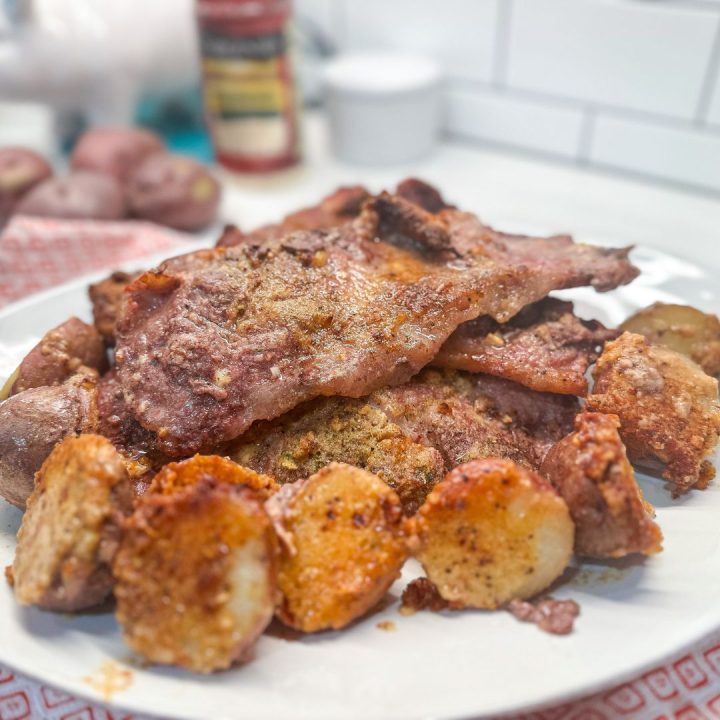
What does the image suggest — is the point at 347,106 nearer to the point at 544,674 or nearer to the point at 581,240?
the point at 581,240

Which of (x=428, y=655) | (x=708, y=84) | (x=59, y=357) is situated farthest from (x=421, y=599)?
(x=708, y=84)

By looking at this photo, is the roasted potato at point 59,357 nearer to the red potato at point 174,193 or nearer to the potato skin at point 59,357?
the potato skin at point 59,357

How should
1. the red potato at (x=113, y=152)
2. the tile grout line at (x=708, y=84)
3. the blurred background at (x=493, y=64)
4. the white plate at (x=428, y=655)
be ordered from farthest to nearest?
the red potato at (x=113, y=152)
the blurred background at (x=493, y=64)
the tile grout line at (x=708, y=84)
the white plate at (x=428, y=655)

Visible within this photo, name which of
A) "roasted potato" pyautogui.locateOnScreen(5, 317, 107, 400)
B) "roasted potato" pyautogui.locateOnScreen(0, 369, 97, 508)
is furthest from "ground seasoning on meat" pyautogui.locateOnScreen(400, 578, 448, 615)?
"roasted potato" pyautogui.locateOnScreen(5, 317, 107, 400)

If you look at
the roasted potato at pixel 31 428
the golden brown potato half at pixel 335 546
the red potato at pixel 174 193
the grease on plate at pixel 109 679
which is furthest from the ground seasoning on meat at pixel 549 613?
the red potato at pixel 174 193

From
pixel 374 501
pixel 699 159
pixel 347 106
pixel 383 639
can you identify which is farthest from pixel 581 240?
pixel 347 106

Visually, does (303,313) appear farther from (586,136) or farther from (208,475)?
(586,136)

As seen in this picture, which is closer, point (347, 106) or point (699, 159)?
point (699, 159)
